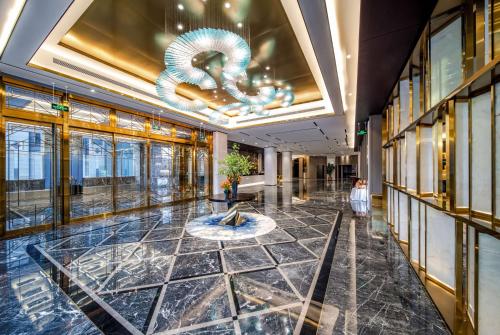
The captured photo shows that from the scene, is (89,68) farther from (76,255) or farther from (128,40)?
(76,255)

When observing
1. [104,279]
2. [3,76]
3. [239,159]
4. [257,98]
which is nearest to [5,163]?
[3,76]

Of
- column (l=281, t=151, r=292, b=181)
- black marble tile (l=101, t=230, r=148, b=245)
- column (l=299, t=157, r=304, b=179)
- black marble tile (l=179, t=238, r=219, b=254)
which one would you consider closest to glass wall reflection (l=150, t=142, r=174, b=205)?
black marble tile (l=101, t=230, r=148, b=245)

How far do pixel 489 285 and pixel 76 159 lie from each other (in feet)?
26.9

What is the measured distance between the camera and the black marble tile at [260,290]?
2160mm

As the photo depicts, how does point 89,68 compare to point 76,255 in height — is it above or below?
above

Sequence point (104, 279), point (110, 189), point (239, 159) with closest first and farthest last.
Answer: point (104, 279)
point (239, 159)
point (110, 189)

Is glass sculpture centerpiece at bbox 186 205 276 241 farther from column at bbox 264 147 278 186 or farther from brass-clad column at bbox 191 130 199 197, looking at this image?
column at bbox 264 147 278 186

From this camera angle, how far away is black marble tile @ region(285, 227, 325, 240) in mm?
4402

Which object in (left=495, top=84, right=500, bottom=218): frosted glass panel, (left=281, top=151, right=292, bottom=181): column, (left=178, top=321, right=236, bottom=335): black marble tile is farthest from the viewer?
(left=281, top=151, right=292, bottom=181): column

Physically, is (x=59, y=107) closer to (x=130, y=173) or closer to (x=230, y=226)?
(x=130, y=173)

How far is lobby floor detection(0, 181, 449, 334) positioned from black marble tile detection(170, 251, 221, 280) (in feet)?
0.05

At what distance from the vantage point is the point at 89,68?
4.90 metres

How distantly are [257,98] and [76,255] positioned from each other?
16.0 ft

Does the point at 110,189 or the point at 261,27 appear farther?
the point at 110,189
